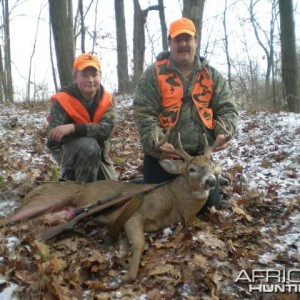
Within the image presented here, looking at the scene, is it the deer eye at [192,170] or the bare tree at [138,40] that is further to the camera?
the bare tree at [138,40]

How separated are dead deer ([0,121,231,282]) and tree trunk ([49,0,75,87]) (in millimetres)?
4690

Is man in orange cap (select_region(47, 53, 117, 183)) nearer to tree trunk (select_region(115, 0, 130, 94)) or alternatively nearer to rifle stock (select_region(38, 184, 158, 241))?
rifle stock (select_region(38, 184, 158, 241))

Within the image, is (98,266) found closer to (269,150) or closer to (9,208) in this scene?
(9,208)

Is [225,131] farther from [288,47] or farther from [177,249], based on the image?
[288,47]

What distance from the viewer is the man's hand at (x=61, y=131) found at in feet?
15.8

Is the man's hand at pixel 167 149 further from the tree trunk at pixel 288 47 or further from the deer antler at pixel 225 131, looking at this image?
the tree trunk at pixel 288 47

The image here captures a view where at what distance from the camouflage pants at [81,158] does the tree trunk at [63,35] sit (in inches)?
160

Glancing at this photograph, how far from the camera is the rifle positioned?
12.6ft

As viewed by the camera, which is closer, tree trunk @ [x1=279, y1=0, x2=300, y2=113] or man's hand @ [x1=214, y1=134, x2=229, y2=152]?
man's hand @ [x1=214, y1=134, x2=229, y2=152]

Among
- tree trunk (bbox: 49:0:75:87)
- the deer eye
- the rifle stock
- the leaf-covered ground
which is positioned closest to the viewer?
the leaf-covered ground

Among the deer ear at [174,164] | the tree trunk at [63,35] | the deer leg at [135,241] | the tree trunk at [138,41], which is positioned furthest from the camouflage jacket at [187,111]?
the tree trunk at [138,41]

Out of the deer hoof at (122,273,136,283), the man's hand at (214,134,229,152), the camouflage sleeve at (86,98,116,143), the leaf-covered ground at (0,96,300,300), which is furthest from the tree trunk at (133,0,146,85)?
the deer hoof at (122,273,136,283)

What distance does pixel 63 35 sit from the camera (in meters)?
8.55

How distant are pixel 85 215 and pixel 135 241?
1.92 feet
